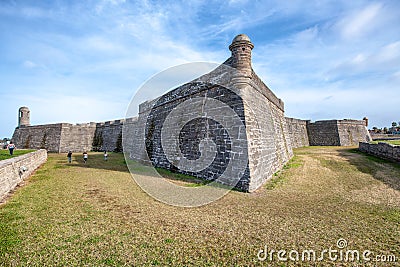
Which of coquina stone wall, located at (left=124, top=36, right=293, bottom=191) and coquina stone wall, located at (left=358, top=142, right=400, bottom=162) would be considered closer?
coquina stone wall, located at (left=124, top=36, right=293, bottom=191)

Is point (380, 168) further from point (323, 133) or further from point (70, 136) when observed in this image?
point (70, 136)

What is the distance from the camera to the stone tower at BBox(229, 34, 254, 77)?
802 cm

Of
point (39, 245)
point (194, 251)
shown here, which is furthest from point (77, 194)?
→ point (194, 251)

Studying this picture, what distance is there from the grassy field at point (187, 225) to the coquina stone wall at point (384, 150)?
4487 mm

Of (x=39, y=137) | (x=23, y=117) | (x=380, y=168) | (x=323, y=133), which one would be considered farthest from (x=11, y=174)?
(x=323, y=133)

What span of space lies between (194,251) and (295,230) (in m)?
2.30

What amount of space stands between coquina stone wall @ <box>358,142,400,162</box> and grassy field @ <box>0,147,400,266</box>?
449cm

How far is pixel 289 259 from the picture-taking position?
325cm

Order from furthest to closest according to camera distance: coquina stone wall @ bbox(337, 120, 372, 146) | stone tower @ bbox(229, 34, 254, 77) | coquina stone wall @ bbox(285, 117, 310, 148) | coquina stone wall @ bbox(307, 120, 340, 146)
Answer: coquina stone wall @ bbox(307, 120, 340, 146) < coquina stone wall @ bbox(337, 120, 372, 146) < coquina stone wall @ bbox(285, 117, 310, 148) < stone tower @ bbox(229, 34, 254, 77)

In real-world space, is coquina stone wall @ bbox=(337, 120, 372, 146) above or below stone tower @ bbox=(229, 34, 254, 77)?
below

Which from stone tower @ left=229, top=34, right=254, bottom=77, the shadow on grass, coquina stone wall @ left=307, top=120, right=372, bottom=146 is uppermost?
stone tower @ left=229, top=34, right=254, bottom=77

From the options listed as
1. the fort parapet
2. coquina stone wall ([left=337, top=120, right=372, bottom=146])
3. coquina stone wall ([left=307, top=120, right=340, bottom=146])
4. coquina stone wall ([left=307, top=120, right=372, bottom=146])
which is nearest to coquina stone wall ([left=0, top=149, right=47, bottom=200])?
the fort parapet

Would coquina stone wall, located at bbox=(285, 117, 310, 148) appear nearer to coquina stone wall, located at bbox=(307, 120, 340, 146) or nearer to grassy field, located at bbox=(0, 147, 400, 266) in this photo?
coquina stone wall, located at bbox=(307, 120, 340, 146)

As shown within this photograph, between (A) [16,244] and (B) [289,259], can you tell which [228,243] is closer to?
(B) [289,259]
